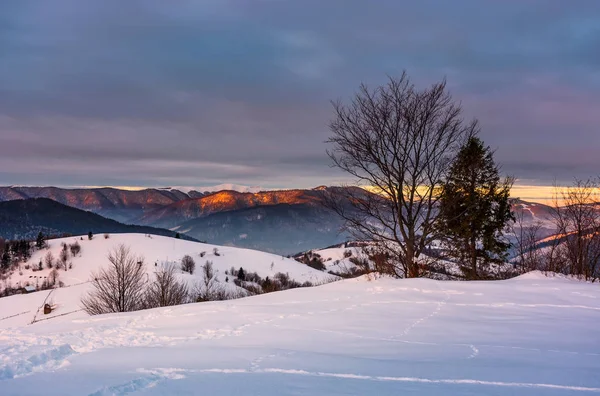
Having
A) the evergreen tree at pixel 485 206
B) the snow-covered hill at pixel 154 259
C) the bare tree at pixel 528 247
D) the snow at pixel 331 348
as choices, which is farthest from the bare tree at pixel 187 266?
the snow at pixel 331 348

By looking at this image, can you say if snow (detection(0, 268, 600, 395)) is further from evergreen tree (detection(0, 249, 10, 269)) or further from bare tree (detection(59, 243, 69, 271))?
evergreen tree (detection(0, 249, 10, 269))

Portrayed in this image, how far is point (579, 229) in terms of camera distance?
14047 mm

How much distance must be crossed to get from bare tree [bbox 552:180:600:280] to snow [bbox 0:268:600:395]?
236 inches

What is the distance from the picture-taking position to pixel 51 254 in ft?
479

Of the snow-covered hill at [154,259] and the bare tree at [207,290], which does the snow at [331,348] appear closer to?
the bare tree at [207,290]

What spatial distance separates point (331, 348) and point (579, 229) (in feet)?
42.1

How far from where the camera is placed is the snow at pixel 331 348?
345 centimetres

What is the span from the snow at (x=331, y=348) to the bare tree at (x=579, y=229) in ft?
19.7

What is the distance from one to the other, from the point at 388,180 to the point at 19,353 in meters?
10.2

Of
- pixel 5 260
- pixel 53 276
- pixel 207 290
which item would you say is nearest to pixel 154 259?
pixel 53 276

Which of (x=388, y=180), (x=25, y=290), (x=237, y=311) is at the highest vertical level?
(x=388, y=180)

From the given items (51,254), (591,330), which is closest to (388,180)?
(591,330)

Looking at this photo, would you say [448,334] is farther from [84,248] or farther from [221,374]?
[84,248]

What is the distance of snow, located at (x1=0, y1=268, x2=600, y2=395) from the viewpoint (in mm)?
3453
